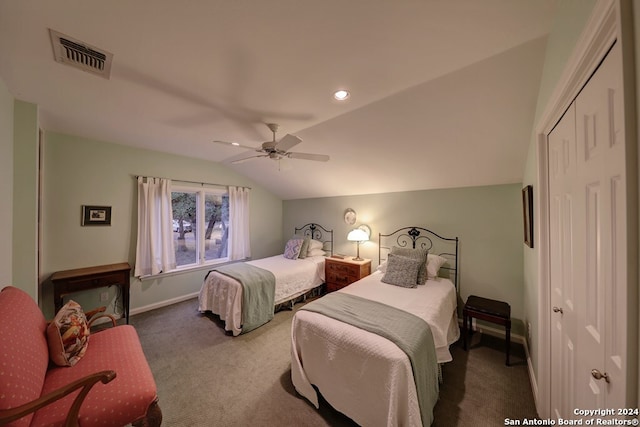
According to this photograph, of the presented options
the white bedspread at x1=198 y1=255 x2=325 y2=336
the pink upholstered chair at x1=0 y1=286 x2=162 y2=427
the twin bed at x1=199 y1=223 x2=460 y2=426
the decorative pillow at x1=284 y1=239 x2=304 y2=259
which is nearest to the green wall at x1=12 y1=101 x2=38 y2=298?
the pink upholstered chair at x1=0 y1=286 x2=162 y2=427

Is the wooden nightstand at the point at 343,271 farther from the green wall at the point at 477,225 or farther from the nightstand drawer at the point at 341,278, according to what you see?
the green wall at the point at 477,225

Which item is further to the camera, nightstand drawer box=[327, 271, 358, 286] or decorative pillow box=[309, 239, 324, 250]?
decorative pillow box=[309, 239, 324, 250]

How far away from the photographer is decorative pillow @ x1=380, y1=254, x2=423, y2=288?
268 centimetres

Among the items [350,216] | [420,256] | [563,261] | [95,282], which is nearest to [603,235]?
[563,261]

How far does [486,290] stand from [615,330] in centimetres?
244

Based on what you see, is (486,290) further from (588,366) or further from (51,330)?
(51,330)

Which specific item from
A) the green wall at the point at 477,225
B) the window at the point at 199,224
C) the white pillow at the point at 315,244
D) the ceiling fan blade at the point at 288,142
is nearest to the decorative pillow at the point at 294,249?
the white pillow at the point at 315,244

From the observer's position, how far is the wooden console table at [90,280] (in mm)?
2571

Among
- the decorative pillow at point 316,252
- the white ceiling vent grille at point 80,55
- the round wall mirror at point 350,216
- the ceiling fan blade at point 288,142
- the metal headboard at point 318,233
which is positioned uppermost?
the white ceiling vent grille at point 80,55

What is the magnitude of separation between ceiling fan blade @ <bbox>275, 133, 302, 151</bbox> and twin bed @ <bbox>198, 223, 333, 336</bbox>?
6.07ft

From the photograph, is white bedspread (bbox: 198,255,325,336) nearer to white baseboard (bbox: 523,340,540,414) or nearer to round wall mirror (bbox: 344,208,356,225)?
round wall mirror (bbox: 344,208,356,225)

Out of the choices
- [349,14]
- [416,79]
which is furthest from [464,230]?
[349,14]

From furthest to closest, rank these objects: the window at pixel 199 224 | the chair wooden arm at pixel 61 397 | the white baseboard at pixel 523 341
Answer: the window at pixel 199 224 → the white baseboard at pixel 523 341 → the chair wooden arm at pixel 61 397

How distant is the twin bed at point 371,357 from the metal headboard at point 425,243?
837 millimetres
